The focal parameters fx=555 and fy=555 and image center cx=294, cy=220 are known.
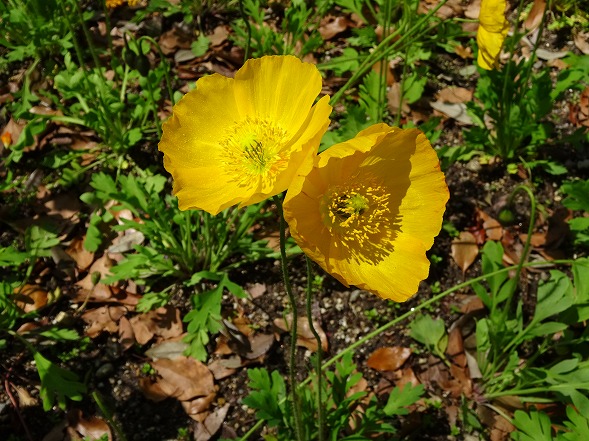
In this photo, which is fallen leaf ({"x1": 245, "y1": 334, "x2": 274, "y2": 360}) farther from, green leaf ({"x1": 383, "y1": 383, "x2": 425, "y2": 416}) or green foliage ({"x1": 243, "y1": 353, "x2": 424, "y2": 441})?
green leaf ({"x1": 383, "y1": 383, "x2": 425, "y2": 416})

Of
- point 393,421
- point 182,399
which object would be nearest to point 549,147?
point 393,421

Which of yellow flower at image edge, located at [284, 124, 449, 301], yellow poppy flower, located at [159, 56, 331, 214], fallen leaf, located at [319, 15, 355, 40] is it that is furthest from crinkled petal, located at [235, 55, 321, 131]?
fallen leaf, located at [319, 15, 355, 40]

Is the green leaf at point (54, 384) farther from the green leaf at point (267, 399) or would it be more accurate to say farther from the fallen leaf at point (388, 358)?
the fallen leaf at point (388, 358)

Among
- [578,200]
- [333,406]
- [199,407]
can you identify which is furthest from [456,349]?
[199,407]

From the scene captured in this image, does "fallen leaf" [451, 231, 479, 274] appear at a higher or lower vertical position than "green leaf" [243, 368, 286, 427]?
lower

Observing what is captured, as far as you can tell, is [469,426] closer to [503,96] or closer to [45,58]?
[503,96]

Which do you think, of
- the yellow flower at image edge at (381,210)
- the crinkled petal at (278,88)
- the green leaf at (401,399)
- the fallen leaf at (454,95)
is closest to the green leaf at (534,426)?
the green leaf at (401,399)
